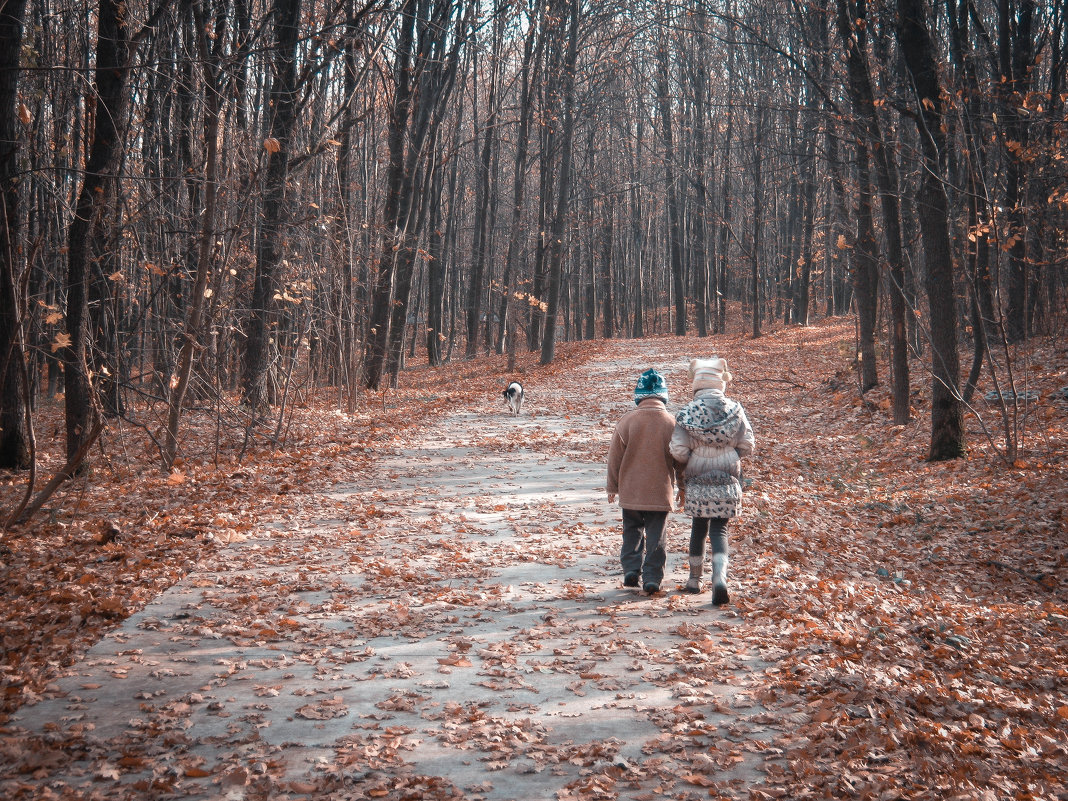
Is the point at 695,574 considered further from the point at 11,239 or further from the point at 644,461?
the point at 11,239

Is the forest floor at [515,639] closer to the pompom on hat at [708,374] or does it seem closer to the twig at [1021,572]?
the twig at [1021,572]

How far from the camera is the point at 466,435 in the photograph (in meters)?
15.8

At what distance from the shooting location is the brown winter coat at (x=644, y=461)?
668 cm

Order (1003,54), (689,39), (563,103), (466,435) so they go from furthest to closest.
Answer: (689,39), (563,103), (1003,54), (466,435)

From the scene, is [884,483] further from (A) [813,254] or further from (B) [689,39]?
(B) [689,39]

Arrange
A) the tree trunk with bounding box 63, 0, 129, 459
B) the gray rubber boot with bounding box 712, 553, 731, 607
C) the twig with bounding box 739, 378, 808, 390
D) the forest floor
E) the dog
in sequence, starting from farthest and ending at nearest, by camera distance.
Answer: the twig with bounding box 739, 378, 808, 390 → the dog → the tree trunk with bounding box 63, 0, 129, 459 → the gray rubber boot with bounding box 712, 553, 731, 607 → the forest floor

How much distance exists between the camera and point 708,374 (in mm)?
6695

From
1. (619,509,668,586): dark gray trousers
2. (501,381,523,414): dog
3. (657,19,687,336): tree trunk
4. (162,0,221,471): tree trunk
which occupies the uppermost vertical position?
(657,19,687,336): tree trunk

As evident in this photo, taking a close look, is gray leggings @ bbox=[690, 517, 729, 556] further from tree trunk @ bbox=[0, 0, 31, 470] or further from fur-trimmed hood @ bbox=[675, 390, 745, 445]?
tree trunk @ bbox=[0, 0, 31, 470]

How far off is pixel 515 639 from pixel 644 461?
189 cm

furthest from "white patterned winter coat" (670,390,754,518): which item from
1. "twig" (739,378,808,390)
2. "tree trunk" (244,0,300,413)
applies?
"twig" (739,378,808,390)

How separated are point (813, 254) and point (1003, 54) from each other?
1464 centimetres

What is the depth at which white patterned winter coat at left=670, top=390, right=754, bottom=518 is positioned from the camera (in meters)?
6.42

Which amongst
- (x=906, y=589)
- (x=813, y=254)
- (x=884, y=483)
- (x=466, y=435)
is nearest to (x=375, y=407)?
(x=466, y=435)
